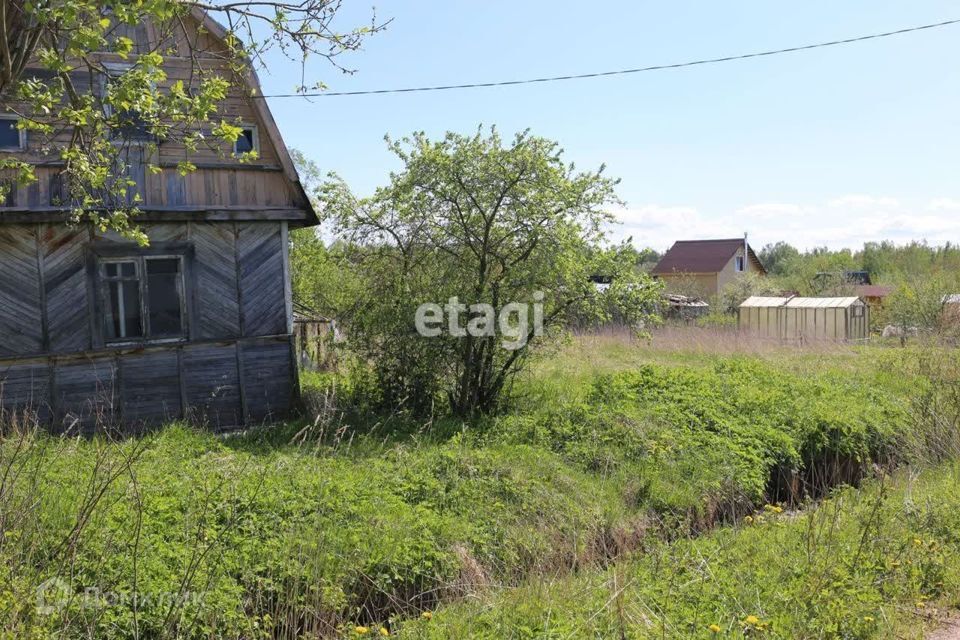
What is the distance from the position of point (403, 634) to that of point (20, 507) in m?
2.61

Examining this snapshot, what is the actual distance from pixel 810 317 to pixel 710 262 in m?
20.3

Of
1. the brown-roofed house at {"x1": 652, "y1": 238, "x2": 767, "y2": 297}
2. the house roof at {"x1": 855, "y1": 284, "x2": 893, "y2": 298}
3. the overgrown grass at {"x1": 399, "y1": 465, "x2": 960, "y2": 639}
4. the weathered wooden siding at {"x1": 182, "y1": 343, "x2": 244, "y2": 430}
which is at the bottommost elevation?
the overgrown grass at {"x1": 399, "y1": 465, "x2": 960, "y2": 639}

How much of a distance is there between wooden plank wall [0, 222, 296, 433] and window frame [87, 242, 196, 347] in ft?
0.25

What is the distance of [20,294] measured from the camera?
962cm

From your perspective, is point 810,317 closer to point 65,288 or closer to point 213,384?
point 213,384

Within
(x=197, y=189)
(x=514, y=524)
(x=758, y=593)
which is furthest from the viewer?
(x=197, y=189)

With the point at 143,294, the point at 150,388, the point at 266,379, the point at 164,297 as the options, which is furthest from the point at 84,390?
the point at 266,379

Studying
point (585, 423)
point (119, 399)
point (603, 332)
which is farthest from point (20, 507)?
point (603, 332)

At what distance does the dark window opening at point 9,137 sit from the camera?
31.6ft

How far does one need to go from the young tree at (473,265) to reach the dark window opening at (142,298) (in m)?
2.56

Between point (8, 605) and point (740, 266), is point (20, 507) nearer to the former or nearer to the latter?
point (8, 605)

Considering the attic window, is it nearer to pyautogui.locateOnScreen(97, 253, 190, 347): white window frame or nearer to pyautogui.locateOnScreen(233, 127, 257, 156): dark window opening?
pyautogui.locateOnScreen(233, 127, 257, 156): dark window opening

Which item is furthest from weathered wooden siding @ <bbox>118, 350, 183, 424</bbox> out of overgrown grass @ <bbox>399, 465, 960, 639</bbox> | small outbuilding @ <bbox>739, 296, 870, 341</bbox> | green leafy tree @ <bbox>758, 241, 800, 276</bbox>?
green leafy tree @ <bbox>758, 241, 800, 276</bbox>

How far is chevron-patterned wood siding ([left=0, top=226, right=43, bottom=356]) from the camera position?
952cm
